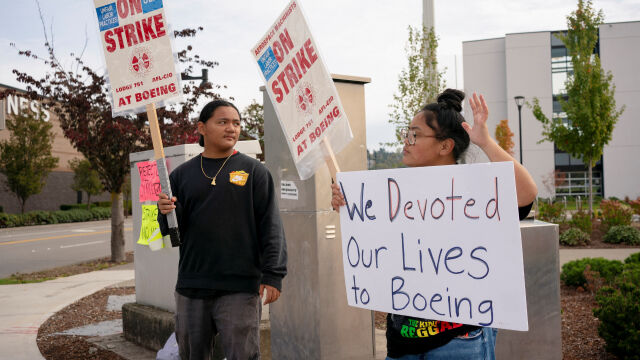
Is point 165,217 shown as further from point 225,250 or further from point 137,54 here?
point 137,54

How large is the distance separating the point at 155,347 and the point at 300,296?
72.3 inches

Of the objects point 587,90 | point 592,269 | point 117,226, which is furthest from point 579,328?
point 587,90

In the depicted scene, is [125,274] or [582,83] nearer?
[125,274]

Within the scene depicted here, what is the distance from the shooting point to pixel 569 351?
4.50 m

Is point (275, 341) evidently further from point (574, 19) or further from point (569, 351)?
point (574, 19)

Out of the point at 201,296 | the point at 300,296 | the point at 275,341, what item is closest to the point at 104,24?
the point at 201,296

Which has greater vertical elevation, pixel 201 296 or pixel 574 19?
pixel 574 19

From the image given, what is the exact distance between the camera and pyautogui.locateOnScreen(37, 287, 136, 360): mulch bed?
5.24 metres

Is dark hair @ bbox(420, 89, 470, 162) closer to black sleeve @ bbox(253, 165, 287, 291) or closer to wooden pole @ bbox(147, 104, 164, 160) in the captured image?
black sleeve @ bbox(253, 165, 287, 291)

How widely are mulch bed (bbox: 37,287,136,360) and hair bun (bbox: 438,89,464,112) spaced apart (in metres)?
4.25

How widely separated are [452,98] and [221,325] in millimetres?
1666

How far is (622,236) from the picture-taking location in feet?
44.2

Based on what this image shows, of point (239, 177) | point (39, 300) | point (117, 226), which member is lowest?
point (39, 300)

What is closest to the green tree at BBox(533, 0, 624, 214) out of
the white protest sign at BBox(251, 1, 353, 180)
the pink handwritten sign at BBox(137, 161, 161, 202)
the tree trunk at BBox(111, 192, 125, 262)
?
the tree trunk at BBox(111, 192, 125, 262)
